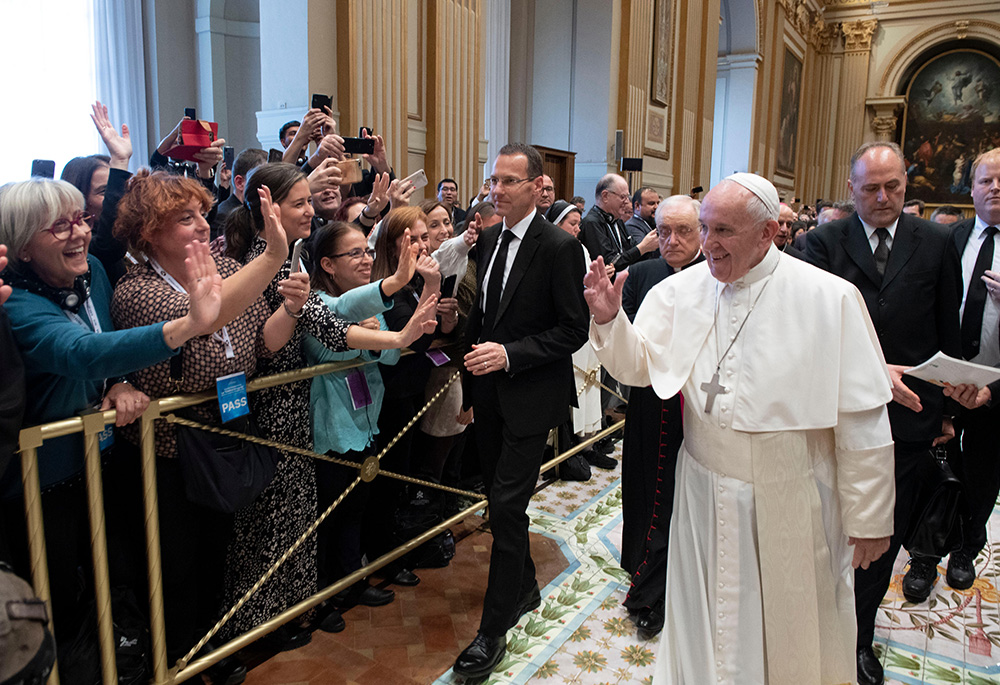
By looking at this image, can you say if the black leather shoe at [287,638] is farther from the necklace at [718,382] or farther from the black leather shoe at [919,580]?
the black leather shoe at [919,580]

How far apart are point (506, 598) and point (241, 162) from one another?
2.53m

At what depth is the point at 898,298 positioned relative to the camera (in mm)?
2871

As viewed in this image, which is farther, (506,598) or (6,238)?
(506,598)

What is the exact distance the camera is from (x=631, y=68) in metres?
11.4

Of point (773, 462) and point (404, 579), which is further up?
point (773, 462)

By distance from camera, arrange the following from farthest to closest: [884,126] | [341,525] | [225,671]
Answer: [884,126] → [341,525] → [225,671]

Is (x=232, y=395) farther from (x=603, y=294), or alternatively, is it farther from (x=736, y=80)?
(x=736, y=80)

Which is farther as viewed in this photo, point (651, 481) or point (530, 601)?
point (530, 601)

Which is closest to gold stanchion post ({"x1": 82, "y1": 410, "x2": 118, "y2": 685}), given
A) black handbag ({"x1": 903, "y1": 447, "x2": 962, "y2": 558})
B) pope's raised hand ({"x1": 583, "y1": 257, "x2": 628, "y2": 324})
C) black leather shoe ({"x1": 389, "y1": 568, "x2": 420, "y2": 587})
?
black leather shoe ({"x1": 389, "y1": 568, "x2": 420, "y2": 587})

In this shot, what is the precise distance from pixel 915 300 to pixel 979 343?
91 centimetres

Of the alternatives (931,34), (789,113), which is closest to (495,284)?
(789,113)

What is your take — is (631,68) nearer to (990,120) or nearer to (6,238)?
(6,238)

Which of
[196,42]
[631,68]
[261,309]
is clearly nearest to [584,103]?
[631,68]

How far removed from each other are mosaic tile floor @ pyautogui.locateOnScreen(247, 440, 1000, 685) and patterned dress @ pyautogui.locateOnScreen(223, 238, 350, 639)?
276 mm
